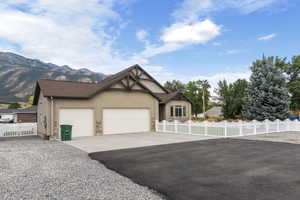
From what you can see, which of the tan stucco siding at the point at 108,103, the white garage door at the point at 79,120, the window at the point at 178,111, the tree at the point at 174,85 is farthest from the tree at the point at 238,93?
the tree at the point at 174,85

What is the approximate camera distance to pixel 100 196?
3.91m

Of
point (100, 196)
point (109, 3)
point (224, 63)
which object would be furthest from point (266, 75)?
point (100, 196)

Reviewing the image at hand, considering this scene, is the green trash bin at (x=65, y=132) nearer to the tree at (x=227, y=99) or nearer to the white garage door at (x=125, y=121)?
the white garage door at (x=125, y=121)

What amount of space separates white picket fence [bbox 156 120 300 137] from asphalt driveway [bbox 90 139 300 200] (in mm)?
5543

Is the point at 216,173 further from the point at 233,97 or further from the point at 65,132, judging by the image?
the point at 233,97

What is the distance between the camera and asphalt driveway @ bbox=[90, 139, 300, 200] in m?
3.94

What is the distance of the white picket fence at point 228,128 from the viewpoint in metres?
13.5

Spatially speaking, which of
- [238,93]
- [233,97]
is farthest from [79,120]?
[238,93]

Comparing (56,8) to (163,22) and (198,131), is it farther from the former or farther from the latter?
(198,131)

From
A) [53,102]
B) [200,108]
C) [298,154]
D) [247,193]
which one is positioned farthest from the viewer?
[200,108]

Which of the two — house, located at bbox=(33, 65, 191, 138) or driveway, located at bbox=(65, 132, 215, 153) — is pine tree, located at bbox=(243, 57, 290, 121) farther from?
driveway, located at bbox=(65, 132, 215, 153)

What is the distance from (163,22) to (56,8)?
1126 centimetres

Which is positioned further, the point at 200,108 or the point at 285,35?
the point at 200,108

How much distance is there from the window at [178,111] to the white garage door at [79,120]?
12.9 m
